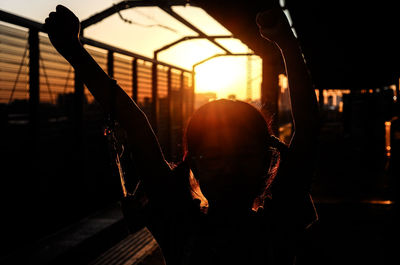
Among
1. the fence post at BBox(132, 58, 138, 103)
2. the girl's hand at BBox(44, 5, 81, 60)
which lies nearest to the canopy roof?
the girl's hand at BBox(44, 5, 81, 60)

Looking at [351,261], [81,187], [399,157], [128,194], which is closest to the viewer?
[128,194]

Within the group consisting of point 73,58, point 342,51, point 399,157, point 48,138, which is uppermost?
point 342,51

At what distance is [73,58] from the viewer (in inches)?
38.0

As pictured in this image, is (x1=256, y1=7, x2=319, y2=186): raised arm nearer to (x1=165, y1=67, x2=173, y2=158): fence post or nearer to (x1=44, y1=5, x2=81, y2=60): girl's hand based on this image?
(x1=44, y1=5, x2=81, y2=60): girl's hand

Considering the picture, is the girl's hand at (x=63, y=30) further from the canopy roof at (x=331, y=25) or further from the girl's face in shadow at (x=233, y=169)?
the canopy roof at (x=331, y=25)

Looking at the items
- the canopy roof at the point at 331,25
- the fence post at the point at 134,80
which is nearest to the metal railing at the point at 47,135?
the fence post at the point at 134,80

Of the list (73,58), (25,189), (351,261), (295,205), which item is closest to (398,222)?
(351,261)

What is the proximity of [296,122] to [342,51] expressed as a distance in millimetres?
7633

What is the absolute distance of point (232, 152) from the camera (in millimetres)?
976

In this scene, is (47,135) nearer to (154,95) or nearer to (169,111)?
(154,95)

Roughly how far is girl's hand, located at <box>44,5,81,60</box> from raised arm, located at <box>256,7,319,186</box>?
1.84ft

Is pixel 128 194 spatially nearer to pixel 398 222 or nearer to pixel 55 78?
pixel 398 222

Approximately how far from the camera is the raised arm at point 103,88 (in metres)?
0.96

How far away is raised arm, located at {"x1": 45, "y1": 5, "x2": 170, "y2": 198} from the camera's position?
0.96m
